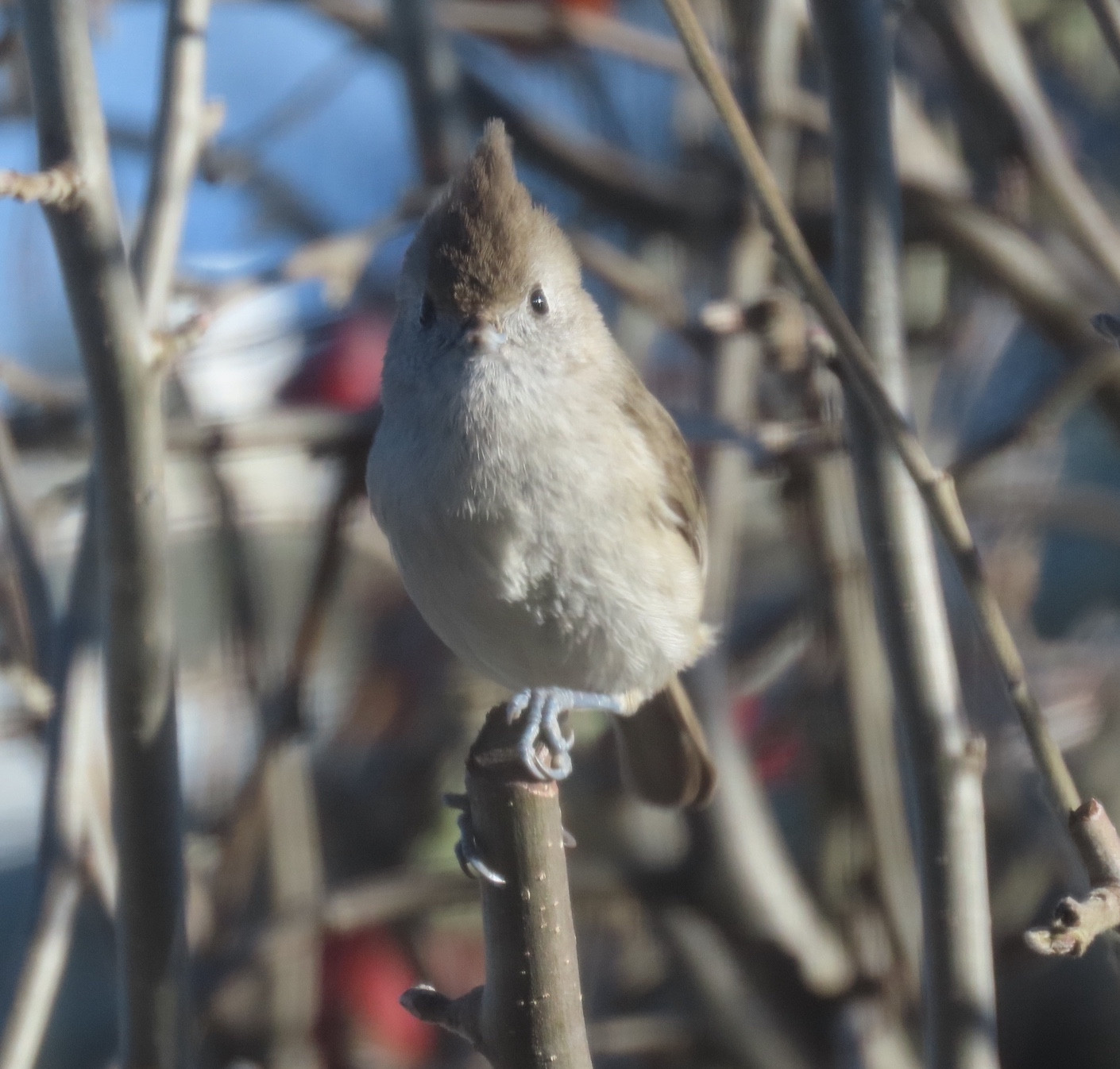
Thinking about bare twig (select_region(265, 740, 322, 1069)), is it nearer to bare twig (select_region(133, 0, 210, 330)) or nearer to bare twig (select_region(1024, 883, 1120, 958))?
bare twig (select_region(133, 0, 210, 330))

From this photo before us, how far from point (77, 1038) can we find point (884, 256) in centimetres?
Result: 388

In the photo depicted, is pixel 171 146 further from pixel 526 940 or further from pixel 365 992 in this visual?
pixel 365 992

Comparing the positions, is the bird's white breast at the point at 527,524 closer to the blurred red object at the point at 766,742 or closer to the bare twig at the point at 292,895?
the bare twig at the point at 292,895

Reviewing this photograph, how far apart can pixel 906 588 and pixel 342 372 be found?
1870 mm

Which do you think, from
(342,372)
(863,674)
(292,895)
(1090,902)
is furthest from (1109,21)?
(292,895)

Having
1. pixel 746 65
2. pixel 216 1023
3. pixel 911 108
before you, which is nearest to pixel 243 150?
pixel 746 65

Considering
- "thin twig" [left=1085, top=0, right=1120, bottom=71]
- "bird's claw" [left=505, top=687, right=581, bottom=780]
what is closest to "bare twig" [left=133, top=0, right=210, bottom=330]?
"bird's claw" [left=505, top=687, right=581, bottom=780]

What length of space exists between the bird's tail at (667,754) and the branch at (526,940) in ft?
3.23

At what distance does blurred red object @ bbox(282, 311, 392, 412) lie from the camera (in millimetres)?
3038

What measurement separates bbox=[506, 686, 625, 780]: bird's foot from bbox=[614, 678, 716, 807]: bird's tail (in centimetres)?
28

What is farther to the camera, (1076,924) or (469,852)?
(469,852)

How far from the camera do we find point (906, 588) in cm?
143

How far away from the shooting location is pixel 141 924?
151 cm

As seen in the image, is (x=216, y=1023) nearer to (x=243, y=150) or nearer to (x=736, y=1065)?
(x=736, y=1065)
